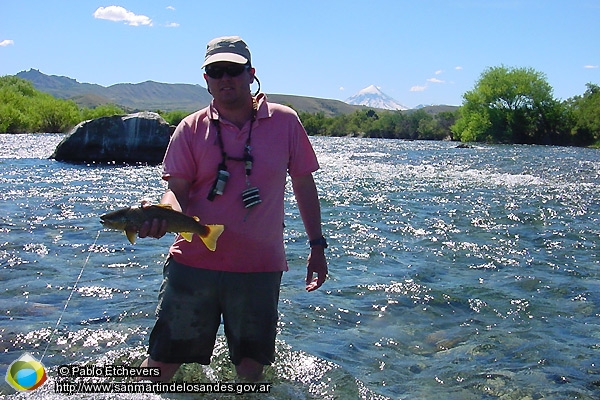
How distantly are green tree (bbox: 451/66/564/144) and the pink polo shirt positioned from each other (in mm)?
71133

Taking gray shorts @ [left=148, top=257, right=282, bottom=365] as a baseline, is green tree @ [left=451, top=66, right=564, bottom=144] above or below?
above

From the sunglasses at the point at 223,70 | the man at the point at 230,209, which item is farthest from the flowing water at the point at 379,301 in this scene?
the sunglasses at the point at 223,70

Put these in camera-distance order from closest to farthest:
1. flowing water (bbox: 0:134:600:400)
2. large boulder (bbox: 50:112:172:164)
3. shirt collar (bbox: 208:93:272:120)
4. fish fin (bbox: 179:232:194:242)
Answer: fish fin (bbox: 179:232:194:242), shirt collar (bbox: 208:93:272:120), flowing water (bbox: 0:134:600:400), large boulder (bbox: 50:112:172:164)

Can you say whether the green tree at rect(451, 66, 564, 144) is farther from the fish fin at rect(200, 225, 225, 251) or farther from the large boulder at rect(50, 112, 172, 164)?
the fish fin at rect(200, 225, 225, 251)

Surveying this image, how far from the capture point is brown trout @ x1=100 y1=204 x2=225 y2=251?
365 cm

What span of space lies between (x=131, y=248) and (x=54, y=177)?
1084cm

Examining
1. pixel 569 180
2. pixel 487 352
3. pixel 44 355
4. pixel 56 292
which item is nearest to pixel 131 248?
pixel 56 292

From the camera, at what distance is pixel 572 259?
10.0 metres

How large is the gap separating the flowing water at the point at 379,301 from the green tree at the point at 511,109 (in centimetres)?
5968

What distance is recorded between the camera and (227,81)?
157 inches

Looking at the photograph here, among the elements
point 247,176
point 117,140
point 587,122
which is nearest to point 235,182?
point 247,176

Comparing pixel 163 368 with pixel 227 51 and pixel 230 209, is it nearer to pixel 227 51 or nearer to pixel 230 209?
pixel 230 209

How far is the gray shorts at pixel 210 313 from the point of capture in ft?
13.5

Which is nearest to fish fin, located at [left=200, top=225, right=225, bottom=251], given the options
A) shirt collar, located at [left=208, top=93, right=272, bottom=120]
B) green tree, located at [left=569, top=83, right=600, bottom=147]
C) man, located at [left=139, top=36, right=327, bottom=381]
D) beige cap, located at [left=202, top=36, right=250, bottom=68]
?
man, located at [left=139, top=36, right=327, bottom=381]
